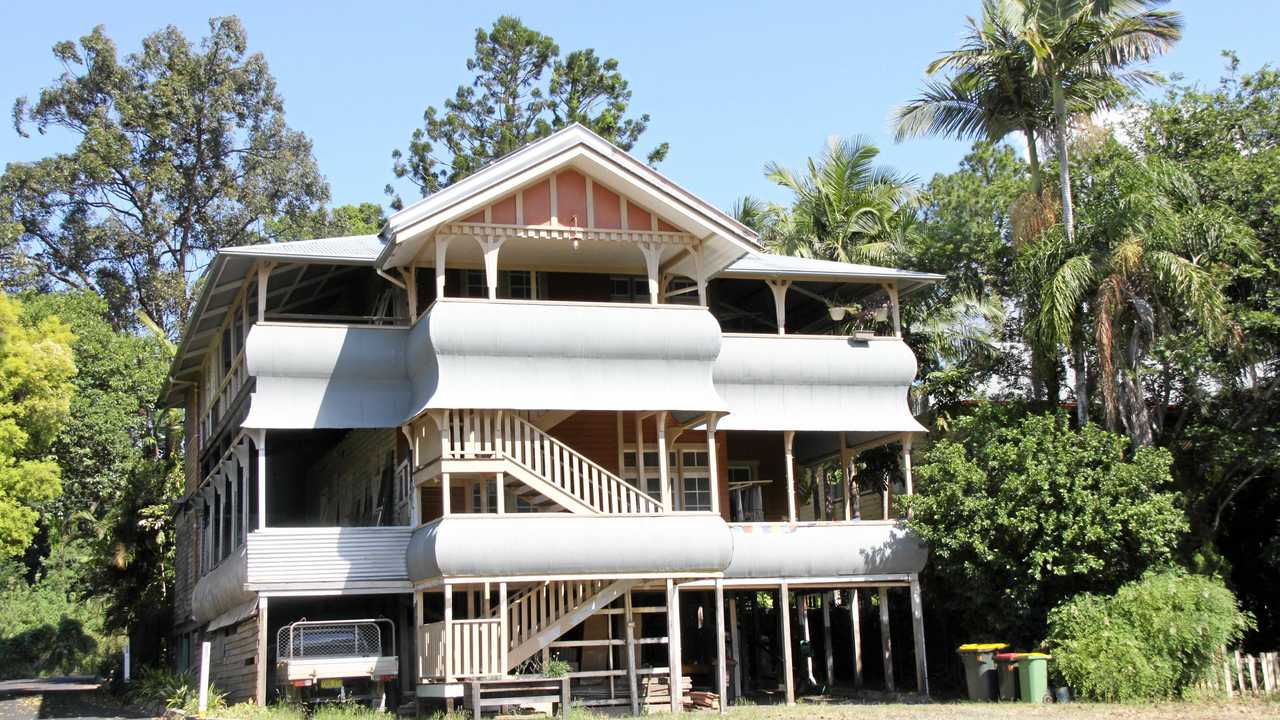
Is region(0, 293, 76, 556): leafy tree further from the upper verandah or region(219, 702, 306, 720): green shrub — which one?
region(219, 702, 306, 720): green shrub

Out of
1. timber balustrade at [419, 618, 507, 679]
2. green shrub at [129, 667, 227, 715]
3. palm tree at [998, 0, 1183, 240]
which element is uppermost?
palm tree at [998, 0, 1183, 240]

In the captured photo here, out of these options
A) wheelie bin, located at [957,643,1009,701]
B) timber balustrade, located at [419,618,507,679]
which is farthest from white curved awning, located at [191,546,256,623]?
wheelie bin, located at [957,643,1009,701]

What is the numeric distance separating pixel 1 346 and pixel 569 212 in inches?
728

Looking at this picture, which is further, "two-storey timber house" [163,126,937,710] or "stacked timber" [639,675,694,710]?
"stacked timber" [639,675,694,710]

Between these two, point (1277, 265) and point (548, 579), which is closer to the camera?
point (548, 579)

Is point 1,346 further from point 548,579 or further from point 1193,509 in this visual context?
point 1193,509

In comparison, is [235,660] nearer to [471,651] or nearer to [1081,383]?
[471,651]

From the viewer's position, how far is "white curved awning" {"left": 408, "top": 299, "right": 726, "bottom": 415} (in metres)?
24.9

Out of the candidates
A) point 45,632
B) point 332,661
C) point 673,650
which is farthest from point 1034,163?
point 45,632

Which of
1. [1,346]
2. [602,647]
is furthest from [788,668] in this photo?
[1,346]

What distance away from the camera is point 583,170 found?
1035 inches

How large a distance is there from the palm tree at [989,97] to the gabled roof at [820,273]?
4261mm

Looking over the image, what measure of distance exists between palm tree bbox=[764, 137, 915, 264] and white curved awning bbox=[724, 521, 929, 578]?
10.4 m

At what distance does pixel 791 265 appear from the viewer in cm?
3031
